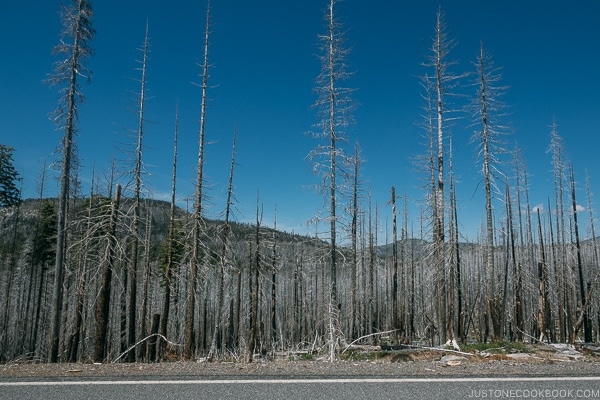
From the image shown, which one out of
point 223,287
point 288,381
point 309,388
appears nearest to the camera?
point 309,388

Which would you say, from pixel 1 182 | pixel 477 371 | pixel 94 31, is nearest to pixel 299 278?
pixel 1 182

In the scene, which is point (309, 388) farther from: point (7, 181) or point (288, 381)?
point (7, 181)

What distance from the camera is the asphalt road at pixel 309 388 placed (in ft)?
→ 14.6

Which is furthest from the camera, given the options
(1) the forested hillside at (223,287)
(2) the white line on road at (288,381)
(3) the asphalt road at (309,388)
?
(1) the forested hillside at (223,287)

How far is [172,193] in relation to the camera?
818 inches

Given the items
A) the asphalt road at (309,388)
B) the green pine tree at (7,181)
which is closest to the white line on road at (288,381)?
the asphalt road at (309,388)

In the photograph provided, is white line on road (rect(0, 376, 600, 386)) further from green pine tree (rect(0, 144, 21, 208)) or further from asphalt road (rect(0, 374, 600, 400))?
green pine tree (rect(0, 144, 21, 208))

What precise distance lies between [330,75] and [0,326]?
36.9 metres

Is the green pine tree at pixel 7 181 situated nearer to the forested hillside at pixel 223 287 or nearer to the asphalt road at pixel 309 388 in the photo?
the forested hillside at pixel 223 287

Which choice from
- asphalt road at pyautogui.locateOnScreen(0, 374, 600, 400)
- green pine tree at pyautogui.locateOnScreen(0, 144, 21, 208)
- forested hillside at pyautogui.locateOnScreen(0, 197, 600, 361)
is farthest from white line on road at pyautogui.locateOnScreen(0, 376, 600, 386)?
green pine tree at pyautogui.locateOnScreen(0, 144, 21, 208)

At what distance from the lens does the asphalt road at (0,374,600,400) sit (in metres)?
4.45

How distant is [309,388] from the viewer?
4742 millimetres

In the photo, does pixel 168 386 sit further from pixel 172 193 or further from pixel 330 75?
pixel 172 193

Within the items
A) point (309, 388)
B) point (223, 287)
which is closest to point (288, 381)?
point (309, 388)
